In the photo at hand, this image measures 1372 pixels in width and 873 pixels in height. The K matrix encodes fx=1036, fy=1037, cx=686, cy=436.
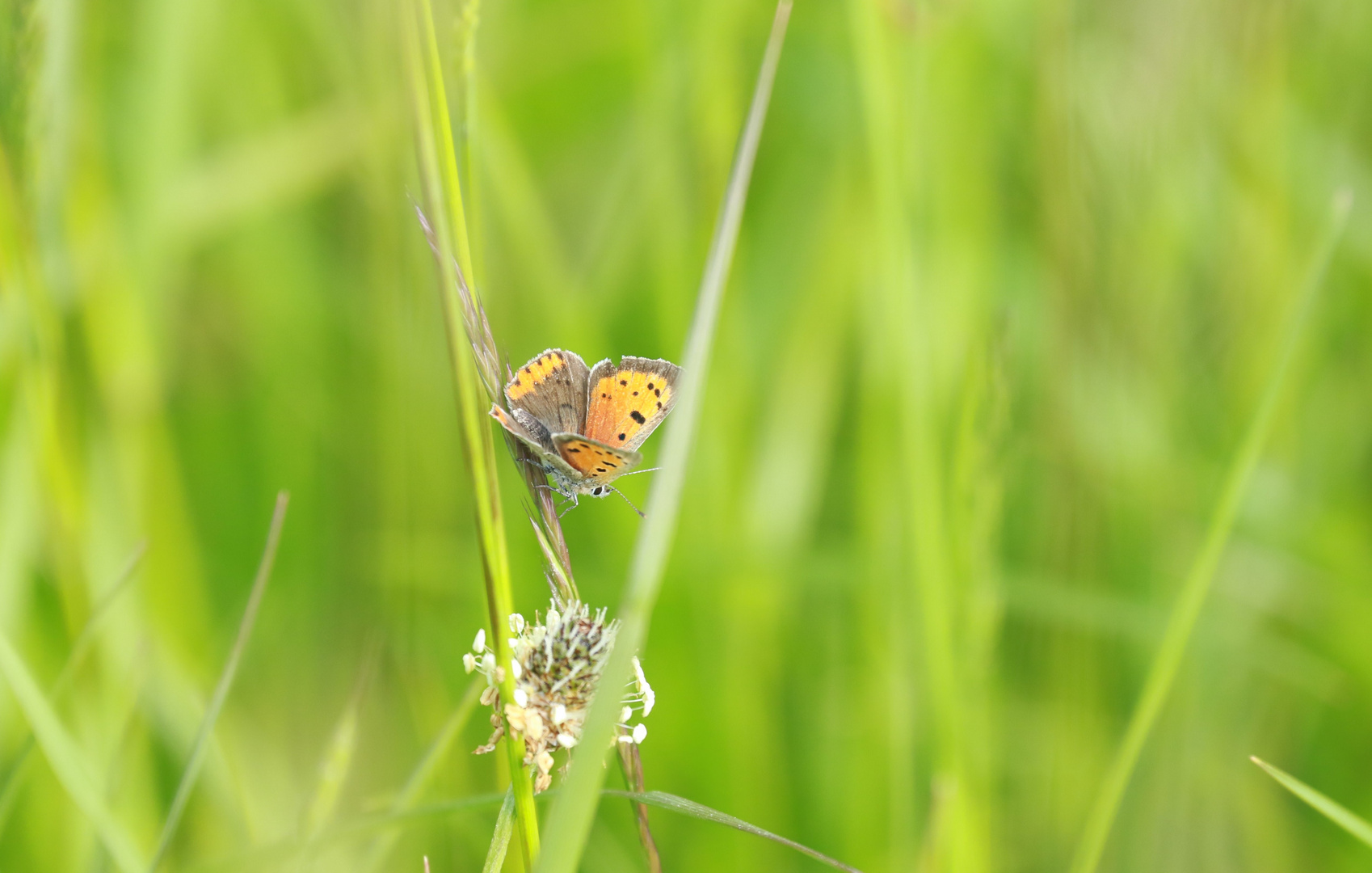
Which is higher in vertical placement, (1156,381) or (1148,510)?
(1156,381)

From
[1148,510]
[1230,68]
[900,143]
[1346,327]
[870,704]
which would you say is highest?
[1230,68]

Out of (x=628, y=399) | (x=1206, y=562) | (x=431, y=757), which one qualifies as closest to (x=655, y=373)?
(x=628, y=399)

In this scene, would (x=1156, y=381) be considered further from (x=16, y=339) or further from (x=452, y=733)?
(x=16, y=339)

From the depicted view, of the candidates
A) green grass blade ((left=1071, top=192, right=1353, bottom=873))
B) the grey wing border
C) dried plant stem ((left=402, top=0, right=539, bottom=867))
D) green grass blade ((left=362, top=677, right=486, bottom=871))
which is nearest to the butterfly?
the grey wing border

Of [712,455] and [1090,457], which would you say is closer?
[712,455]

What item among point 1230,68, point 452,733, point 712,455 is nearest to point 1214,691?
point 712,455

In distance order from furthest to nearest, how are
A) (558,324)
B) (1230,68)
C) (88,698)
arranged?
(1230,68) < (558,324) < (88,698)

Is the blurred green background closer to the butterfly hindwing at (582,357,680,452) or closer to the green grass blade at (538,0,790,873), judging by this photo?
the butterfly hindwing at (582,357,680,452)
